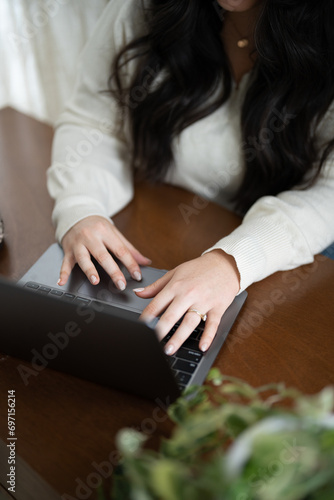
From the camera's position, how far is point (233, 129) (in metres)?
1.13

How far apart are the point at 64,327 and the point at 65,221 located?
423 mm

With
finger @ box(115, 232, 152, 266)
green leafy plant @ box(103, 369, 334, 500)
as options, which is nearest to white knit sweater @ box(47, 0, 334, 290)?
finger @ box(115, 232, 152, 266)

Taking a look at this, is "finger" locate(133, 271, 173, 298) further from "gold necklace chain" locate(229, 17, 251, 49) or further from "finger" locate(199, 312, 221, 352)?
"gold necklace chain" locate(229, 17, 251, 49)

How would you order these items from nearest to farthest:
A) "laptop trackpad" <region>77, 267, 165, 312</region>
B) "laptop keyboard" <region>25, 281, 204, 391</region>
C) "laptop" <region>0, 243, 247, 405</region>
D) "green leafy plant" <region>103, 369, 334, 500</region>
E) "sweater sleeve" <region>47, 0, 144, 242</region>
Answer: "green leafy plant" <region>103, 369, 334, 500</region> → "laptop" <region>0, 243, 247, 405</region> → "laptop keyboard" <region>25, 281, 204, 391</region> → "laptop trackpad" <region>77, 267, 165, 312</region> → "sweater sleeve" <region>47, 0, 144, 242</region>

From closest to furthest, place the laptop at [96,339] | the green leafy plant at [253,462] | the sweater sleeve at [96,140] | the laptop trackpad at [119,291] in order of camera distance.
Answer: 1. the green leafy plant at [253,462]
2. the laptop at [96,339]
3. the laptop trackpad at [119,291]
4. the sweater sleeve at [96,140]


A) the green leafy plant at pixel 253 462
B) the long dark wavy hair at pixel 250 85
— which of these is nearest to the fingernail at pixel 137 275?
the long dark wavy hair at pixel 250 85

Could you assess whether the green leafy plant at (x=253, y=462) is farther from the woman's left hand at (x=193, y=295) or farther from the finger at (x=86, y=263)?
the finger at (x=86, y=263)

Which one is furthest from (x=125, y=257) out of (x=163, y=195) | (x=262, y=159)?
(x=262, y=159)

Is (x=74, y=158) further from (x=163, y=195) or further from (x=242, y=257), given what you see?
(x=242, y=257)

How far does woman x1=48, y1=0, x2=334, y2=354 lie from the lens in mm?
897

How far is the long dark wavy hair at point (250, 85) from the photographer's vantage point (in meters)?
0.95

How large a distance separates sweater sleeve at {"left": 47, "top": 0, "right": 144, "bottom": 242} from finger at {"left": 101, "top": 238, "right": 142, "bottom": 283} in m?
0.10

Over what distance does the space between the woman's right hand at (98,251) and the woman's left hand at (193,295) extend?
0.07m

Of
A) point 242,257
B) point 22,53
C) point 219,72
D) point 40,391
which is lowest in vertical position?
point 22,53
